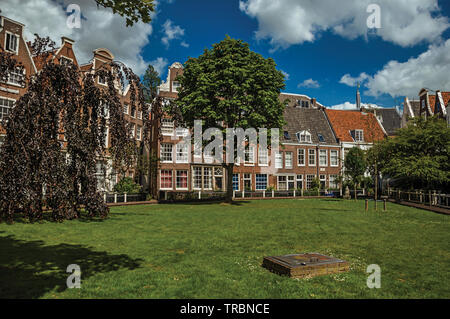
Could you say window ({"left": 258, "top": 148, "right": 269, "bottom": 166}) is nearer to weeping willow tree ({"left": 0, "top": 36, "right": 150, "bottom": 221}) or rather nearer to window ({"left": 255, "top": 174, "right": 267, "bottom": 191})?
window ({"left": 255, "top": 174, "right": 267, "bottom": 191})

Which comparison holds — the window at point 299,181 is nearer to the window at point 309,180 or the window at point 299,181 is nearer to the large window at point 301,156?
the window at point 309,180

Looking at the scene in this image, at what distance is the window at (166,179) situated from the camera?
38.2m

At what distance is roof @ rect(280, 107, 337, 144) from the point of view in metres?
47.0

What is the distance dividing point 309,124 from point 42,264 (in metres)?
45.5

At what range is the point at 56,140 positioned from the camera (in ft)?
46.5

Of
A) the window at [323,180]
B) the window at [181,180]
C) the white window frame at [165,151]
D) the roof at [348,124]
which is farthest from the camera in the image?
the roof at [348,124]

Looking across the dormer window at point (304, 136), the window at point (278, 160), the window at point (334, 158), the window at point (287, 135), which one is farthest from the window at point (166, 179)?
the window at point (334, 158)

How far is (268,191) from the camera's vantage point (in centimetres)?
3862

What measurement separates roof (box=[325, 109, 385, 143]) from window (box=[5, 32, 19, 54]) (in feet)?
136

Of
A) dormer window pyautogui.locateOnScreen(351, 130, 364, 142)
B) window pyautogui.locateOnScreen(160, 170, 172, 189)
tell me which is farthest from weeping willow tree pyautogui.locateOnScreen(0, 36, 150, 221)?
dormer window pyautogui.locateOnScreen(351, 130, 364, 142)

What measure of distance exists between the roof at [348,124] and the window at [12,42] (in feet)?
136

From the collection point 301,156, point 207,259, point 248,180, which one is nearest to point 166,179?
point 248,180
